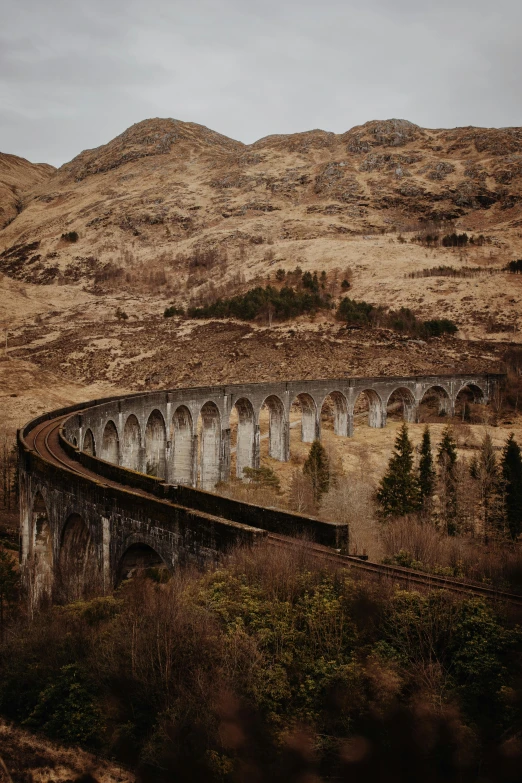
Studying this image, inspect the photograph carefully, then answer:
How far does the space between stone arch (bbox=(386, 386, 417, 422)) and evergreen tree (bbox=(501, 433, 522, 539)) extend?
22109mm

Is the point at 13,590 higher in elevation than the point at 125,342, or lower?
lower

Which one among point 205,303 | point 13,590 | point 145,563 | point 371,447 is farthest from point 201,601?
point 205,303

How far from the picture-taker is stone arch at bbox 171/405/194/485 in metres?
39.6

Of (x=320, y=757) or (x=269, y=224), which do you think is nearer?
(x=320, y=757)

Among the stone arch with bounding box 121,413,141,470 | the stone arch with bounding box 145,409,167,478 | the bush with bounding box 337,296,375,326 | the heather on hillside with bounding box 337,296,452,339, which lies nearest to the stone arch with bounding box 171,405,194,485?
the stone arch with bounding box 145,409,167,478

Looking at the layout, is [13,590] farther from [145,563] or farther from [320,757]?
[320,757]

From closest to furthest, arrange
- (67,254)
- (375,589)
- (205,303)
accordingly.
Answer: (375,589) → (205,303) → (67,254)

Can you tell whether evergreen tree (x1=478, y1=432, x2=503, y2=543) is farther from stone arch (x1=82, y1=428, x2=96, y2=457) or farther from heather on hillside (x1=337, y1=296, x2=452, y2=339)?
heather on hillside (x1=337, y1=296, x2=452, y2=339)

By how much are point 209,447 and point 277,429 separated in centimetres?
812

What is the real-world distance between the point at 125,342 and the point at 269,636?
68.5 metres

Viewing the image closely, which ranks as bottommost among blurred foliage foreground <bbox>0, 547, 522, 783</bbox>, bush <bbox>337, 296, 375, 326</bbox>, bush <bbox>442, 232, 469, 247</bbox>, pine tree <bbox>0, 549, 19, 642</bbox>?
pine tree <bbox>0, 549, 19, 642</bbox>

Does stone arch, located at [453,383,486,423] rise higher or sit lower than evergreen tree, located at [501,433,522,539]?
higher

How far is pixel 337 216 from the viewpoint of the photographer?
417 ft

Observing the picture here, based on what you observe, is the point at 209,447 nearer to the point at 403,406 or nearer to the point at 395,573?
the point at 403,406
